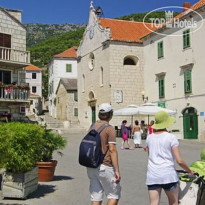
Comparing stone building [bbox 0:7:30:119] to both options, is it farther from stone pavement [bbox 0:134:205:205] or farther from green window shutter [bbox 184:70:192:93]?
stone pavement [bbox 0:134:205:205]

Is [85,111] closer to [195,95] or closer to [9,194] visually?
[195,95]

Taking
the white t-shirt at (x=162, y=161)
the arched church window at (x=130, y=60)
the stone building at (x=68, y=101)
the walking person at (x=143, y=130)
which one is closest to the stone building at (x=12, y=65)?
the walking person at (x=143, y=130)

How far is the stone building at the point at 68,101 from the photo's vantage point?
4584 centimetres

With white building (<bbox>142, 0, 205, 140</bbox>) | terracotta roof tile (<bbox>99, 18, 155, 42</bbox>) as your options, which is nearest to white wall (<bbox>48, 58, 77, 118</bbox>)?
terracotta roof tile (<bbox>99, 18, 155, 42</bbox>)

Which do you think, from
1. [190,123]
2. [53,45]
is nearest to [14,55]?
[190,123]

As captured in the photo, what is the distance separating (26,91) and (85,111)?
1187 centimetres

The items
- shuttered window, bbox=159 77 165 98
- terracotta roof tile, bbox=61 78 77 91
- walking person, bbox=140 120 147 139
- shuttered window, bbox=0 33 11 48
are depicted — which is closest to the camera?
shuttered window, bbox=0 33 11 48

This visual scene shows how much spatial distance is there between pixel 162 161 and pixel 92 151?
0.94 m

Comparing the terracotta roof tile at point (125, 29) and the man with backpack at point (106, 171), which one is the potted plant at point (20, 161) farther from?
the terracotta roof tile at point (125, 29)

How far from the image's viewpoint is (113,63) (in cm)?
3216

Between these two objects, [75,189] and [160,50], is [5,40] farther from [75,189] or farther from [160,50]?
[75,189]

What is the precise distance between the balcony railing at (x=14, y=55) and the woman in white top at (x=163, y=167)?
74.3ft

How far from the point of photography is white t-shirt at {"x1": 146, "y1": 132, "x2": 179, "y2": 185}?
14.9ft

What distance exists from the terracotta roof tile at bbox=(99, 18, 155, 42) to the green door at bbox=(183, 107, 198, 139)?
1014cm
